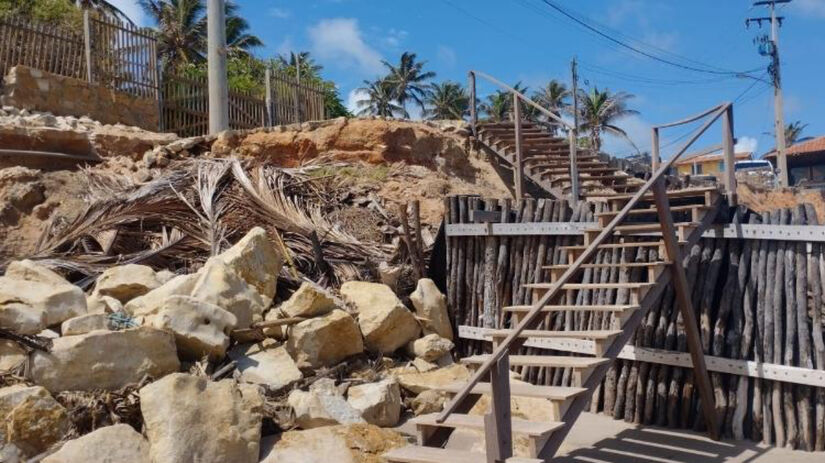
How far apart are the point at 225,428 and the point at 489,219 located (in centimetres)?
351

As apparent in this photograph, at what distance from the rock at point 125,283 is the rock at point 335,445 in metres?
2.19

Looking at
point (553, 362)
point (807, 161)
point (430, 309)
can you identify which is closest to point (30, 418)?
point (553, 362)

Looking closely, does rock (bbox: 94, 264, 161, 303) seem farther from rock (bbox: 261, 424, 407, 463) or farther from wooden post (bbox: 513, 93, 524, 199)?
wooden post (bbox: 513, 93, 524, 199)

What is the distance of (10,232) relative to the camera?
8820 mm

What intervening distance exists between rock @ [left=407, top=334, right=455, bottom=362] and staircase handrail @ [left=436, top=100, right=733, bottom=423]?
1.69 m

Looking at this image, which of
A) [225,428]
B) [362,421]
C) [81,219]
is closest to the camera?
[225,428]

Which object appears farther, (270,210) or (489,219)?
(270,210)

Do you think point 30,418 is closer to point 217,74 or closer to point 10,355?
point 10,355

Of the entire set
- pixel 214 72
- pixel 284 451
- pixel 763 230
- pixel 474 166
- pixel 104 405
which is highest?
pixel 214 72

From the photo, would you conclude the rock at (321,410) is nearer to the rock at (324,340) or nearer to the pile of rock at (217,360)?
the pile of rock at (217,360)

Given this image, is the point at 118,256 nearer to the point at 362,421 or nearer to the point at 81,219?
the point at 81,219

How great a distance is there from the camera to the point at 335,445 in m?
5.23

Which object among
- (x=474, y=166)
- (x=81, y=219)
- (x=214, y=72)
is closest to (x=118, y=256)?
(x=81, y=219)

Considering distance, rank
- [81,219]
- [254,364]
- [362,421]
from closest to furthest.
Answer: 1. [362,421]
2. [254,364]
3. [81,219]
